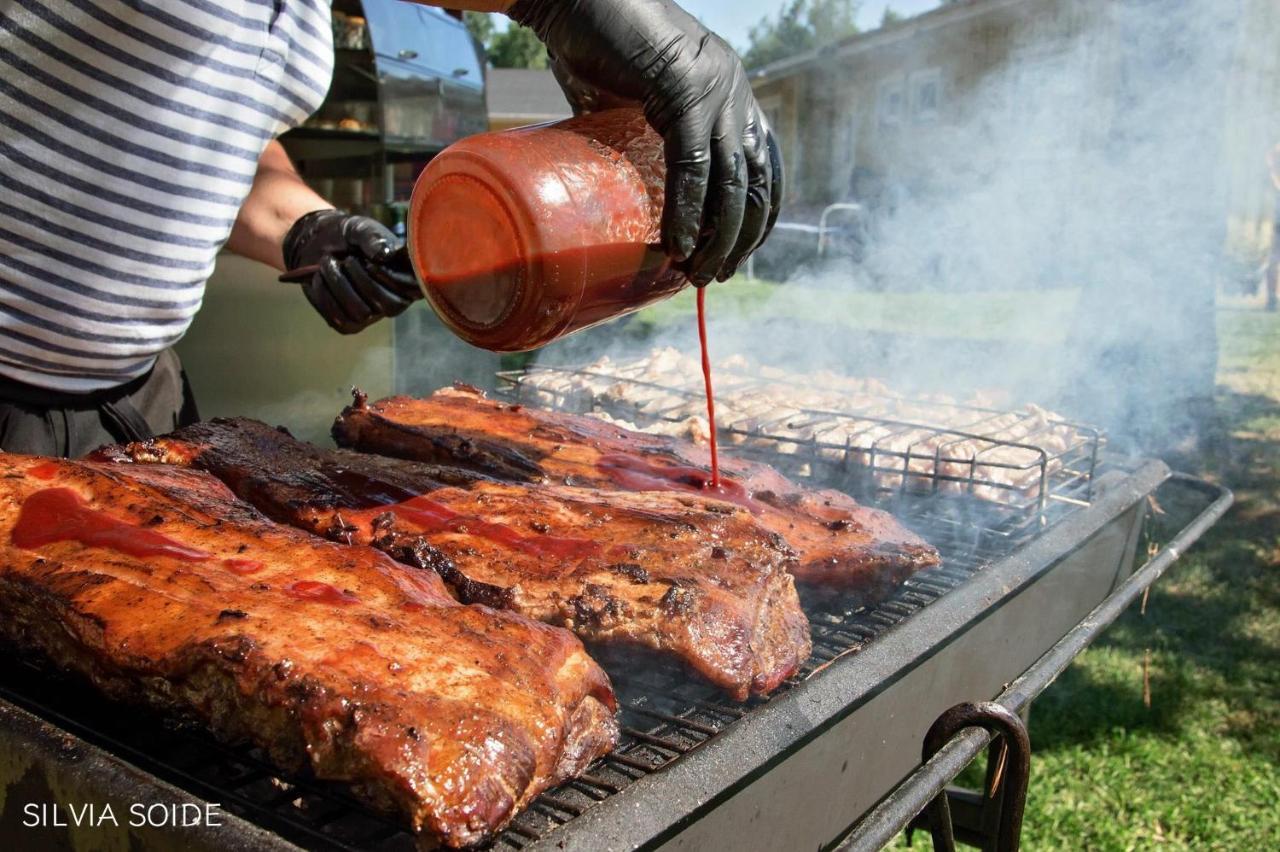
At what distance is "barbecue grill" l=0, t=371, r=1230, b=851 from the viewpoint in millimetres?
1491

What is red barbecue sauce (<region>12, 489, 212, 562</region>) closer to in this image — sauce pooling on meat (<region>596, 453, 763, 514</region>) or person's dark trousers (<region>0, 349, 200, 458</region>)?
person's dark trousers (<region>0, 349, 200, 458</region>)

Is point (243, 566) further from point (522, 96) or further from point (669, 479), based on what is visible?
point (522, 96)

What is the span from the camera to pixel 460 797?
1.36 meters

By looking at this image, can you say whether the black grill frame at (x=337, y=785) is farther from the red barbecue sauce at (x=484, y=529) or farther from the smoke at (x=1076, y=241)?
the smoke at (x=1076, y=241)

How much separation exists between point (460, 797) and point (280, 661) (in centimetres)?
39

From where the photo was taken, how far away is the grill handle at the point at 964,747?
4.89ft

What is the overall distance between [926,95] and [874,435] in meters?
11.5

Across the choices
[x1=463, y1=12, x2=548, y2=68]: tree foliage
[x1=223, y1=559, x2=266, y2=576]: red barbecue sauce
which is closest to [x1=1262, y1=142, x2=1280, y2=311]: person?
[x1=223, y1=559, x2=266, y2=576]: red barbecue sauce

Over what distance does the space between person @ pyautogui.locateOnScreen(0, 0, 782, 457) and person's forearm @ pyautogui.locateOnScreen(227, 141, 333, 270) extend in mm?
279

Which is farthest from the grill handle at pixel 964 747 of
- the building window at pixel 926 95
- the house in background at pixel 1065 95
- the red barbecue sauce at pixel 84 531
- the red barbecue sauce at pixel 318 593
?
the building window at pixel 926 95

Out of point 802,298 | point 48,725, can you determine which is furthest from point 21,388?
point 802,298

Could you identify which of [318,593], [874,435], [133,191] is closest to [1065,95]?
[874,435]

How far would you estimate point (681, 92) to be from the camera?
188 cm

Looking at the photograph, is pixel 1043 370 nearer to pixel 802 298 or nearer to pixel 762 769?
pixel 802 298
